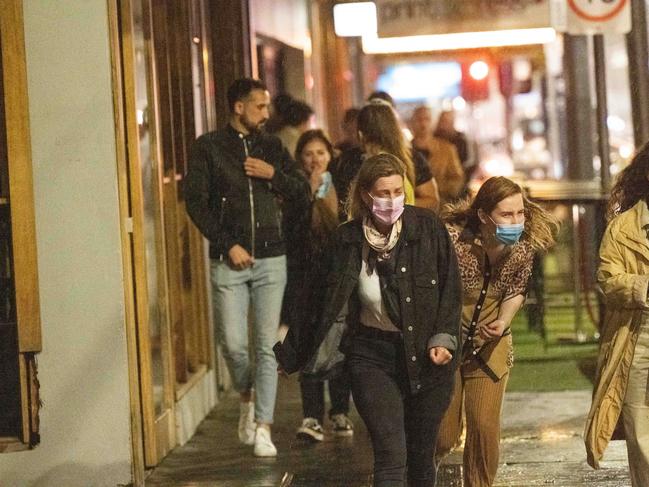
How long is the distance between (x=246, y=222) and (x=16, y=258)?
144 centimetres

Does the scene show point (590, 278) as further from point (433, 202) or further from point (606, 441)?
point (606, 441)

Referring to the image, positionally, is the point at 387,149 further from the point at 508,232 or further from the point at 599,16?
the point at 599,16

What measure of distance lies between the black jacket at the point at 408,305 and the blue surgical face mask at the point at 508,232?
0.98 feet

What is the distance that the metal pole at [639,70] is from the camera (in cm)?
1033

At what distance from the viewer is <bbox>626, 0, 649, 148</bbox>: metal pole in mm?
10328

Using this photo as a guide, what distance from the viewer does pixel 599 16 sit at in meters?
10.5

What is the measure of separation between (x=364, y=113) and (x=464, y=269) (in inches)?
82.8

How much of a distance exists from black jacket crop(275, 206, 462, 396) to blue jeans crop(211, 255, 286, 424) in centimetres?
228

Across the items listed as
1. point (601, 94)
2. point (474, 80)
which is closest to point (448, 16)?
point (601, 94)

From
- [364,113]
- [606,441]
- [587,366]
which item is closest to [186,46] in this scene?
[364,113]

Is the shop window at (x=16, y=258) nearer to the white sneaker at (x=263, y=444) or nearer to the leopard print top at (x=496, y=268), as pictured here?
the white sneaker at (x=263, y=444)

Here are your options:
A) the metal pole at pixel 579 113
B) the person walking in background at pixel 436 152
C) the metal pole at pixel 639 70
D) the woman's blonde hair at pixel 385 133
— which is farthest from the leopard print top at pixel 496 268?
the metal pole at pixel 579 113

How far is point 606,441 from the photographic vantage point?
251 inches

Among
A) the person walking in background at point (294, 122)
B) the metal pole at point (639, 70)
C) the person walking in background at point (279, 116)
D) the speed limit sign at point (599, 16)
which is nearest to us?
the metal pole at point (639, 70)
